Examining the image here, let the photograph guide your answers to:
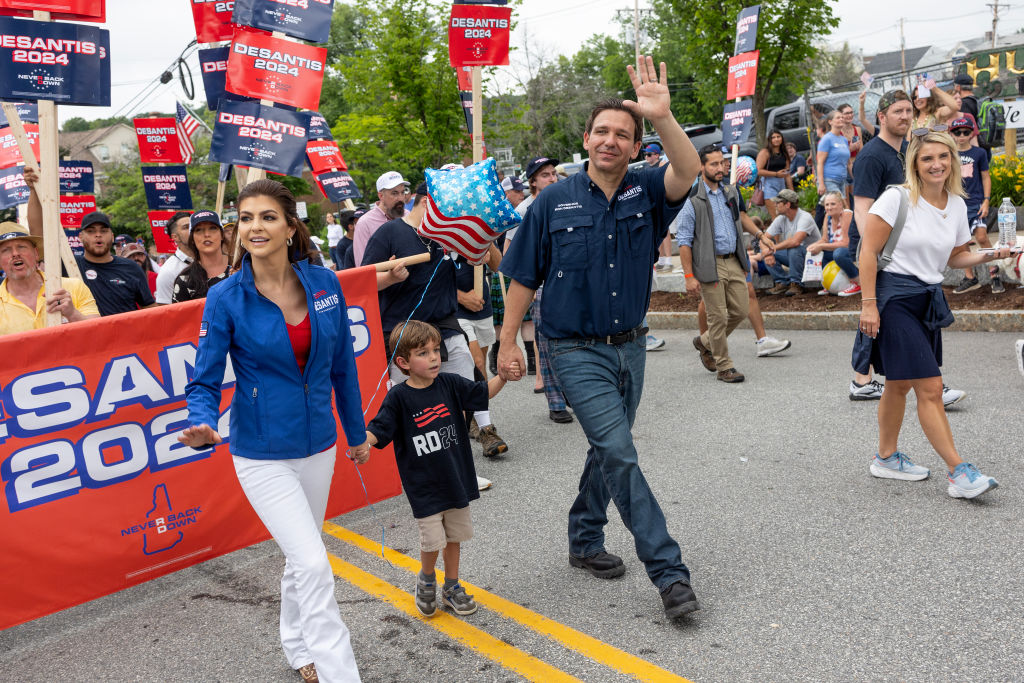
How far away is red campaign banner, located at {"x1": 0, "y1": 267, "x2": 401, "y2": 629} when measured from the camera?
4312mm

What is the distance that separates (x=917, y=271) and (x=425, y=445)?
9.84 ft

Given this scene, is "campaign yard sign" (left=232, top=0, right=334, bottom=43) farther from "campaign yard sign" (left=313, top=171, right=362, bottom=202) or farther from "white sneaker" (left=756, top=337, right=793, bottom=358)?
"campaign yard sign" (left=313, top=171, right=362, bottom=202)

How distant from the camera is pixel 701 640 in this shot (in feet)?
11.9

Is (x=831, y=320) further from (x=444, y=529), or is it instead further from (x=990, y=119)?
(x=444, y=529)

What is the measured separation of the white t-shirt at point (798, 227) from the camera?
11977mm

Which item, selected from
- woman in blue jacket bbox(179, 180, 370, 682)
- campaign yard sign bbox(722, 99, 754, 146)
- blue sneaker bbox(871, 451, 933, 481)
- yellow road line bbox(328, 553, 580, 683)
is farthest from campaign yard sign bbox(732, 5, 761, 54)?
woman in blue jacket bbox(179, 180, 370, 682)

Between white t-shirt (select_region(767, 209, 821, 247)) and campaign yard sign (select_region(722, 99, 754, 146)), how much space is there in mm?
1329

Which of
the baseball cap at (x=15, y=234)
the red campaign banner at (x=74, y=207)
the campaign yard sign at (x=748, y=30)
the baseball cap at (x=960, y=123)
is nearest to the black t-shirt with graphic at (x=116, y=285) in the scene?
the baseball cap at (x=15, y=234)

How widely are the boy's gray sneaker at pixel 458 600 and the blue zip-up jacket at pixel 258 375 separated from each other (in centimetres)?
110

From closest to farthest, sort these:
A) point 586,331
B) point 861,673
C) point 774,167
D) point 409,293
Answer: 1. point 861,673
2. point 586,331
3. point 409,293
4. point 774,167

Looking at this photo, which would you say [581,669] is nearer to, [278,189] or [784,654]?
[784,654]

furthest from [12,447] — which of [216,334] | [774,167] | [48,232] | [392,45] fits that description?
[392,45]

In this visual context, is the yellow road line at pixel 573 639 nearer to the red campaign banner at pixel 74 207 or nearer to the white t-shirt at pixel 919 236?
the white t-shirt at pixel 919 236

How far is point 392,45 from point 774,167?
440 inches
